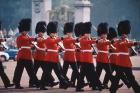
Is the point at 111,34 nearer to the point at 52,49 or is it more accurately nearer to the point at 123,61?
the point at 52,49

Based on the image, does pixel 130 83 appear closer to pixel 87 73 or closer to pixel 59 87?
pixel 87 73

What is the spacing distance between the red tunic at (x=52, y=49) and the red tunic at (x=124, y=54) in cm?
201

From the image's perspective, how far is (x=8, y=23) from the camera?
6106 centimetres

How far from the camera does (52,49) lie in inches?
541

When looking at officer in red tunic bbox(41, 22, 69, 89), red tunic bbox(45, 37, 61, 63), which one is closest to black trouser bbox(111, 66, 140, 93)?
officer in red tunic bbox(41, 22, 69, 89)

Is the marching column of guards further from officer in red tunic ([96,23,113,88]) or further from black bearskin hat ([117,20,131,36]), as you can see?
black bearskin hat ([117,20,131,36])

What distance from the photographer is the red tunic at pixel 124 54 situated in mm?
12203

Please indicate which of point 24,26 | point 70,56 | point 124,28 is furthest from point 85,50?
point 24,26


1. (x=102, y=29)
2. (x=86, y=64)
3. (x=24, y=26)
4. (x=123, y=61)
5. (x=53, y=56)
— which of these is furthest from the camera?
(x=24, y=26)

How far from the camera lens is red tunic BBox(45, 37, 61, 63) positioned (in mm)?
13695

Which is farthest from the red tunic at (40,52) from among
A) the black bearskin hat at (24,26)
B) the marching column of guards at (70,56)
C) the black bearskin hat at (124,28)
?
the black bearskin hat at (124,28)

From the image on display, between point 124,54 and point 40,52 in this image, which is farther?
point 40,52

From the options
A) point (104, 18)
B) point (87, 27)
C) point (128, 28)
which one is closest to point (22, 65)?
point (87, 27)

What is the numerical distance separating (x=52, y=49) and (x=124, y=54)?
224cm
